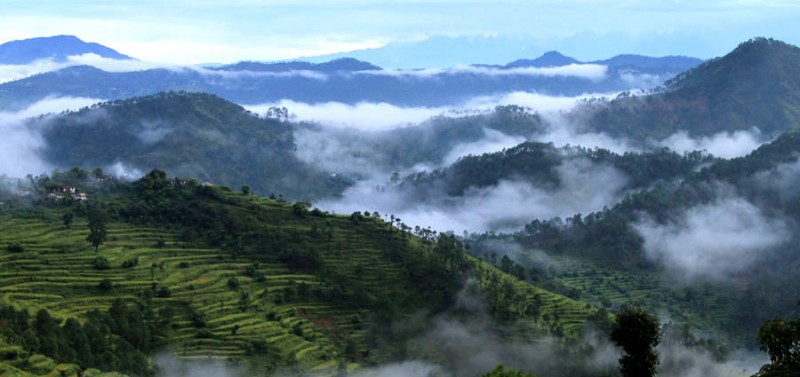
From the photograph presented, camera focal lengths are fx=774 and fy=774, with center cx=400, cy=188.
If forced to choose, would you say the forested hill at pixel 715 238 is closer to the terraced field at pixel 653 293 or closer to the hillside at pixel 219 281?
the terraced field at pixel 653 293

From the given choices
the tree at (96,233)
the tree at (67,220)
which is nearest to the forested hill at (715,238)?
the tree at (96,233)

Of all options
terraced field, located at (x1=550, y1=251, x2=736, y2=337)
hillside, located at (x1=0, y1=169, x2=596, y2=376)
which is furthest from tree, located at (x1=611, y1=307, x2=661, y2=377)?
terraced field, located at (x1=550, y1=251, x2=736, y2=337)

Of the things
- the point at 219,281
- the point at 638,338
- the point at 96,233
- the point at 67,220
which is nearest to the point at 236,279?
the point at 219,281

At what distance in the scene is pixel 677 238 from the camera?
172125 millimetres

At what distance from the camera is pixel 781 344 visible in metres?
25.5

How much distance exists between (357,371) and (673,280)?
89863 mm

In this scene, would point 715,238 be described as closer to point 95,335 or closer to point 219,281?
point 219,281

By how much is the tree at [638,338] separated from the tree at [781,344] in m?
18.9

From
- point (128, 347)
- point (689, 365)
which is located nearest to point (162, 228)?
point (128, 347)

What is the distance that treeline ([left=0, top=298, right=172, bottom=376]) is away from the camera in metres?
67.3

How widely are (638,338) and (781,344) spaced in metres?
19.8

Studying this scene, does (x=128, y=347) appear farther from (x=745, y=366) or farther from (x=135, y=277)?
(x=745, y=366)

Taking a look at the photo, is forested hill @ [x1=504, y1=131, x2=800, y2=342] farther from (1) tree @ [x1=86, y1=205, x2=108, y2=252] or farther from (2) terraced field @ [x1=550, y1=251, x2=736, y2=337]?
(1) tree @ [x1=86, y1=205, x2=108, y2=252]

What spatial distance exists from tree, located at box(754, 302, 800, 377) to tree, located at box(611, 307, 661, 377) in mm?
18947
